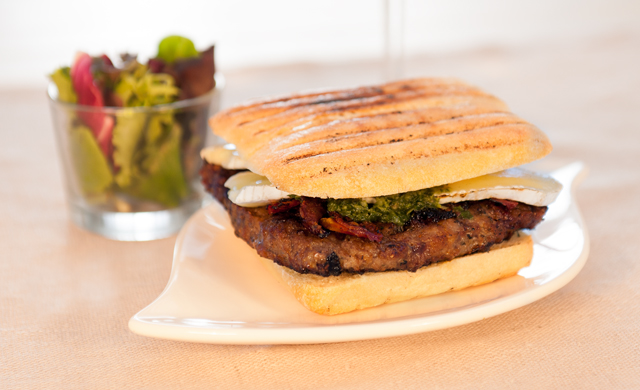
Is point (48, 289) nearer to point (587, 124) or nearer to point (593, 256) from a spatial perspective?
point (593, 256)

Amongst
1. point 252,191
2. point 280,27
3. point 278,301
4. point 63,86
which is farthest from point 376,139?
point 280,27

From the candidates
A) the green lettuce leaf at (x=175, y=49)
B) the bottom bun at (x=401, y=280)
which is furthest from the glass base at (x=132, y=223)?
the bottom bun at (x=401, y=280)

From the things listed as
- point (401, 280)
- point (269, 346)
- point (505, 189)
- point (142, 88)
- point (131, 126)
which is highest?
point (142, 88)

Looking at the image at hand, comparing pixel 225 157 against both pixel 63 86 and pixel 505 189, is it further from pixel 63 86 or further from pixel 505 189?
pixel 505 189

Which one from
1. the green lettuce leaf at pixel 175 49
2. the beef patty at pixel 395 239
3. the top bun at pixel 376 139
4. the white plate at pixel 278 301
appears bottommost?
the white plate at pixel 278 301

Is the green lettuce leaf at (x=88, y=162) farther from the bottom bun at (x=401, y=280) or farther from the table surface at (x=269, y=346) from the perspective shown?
the bottom bun at (x=401, y=280)

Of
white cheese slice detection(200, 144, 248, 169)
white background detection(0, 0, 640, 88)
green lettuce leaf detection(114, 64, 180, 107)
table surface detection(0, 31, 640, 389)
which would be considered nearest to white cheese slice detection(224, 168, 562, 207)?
white cheese slice detection(200, 144, 248, 169)
